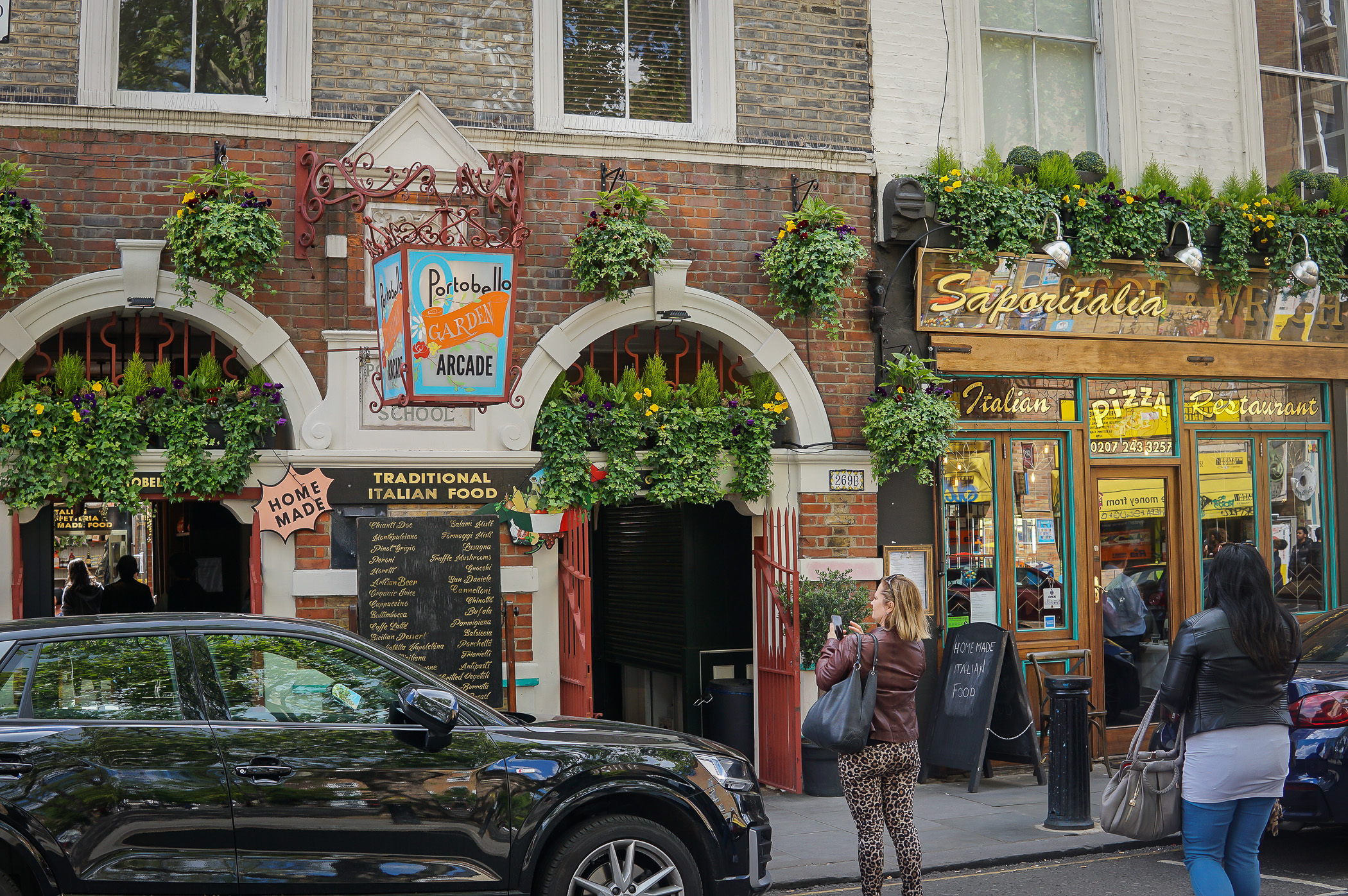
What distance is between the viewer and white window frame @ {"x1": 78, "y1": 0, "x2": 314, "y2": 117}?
325 inches

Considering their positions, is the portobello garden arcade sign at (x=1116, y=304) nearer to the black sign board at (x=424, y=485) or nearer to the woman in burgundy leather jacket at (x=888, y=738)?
the black sign board at (x=424, y=485)

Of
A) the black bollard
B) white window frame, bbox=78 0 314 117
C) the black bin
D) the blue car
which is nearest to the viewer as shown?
the blue car

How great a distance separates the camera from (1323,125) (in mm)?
12039

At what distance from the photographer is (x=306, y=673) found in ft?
16.3

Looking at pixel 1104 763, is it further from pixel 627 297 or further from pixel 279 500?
pixel 279 500

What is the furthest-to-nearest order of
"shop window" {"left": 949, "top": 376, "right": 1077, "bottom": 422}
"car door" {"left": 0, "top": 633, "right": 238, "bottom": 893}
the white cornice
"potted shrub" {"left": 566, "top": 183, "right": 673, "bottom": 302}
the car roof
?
"shop window" {"left": 949, "top": 376, "right": 1077, "bottom": 422} < "potted shrub" {"left": 566, "top": 183, "right": 673, "bottom": 302} < the white cornice < the car roof < "car door" {"left": 0, "top": 633, "right": 238, "bottom": 893}

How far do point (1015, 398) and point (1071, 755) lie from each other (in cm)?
356

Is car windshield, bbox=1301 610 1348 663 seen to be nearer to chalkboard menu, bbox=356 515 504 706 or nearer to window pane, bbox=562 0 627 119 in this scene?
chalkboard menu, bbox=356 515 504 706

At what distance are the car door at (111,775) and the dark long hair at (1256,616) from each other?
407 cm

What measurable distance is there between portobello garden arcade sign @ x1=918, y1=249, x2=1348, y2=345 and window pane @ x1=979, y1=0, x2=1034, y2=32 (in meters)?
2.22

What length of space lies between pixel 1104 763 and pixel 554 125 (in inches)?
257

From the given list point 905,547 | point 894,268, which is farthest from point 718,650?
point 894,268

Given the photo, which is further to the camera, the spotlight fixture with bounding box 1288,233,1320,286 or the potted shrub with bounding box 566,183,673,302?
the spotlight fixture with bounding box 1288,233,1320,286

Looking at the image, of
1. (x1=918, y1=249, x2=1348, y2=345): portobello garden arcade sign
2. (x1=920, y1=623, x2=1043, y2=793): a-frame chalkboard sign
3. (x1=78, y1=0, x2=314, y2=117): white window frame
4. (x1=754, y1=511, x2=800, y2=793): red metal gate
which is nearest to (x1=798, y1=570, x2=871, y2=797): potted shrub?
(x1=754, y1=511, x2=800, y2=793): red metal gate
